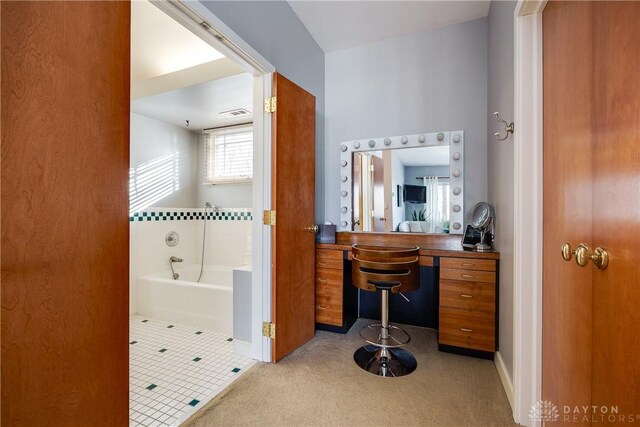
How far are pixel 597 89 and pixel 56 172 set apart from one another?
1.74 metres

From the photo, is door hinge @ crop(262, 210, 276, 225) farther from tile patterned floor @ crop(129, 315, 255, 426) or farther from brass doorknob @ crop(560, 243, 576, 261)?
brass doorknob @ crop(560, 243, 576, 261)

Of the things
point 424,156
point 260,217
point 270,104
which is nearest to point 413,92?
point 424,156

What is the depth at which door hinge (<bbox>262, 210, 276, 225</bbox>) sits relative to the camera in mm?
2021

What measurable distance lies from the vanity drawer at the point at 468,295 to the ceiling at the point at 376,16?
7.33ft

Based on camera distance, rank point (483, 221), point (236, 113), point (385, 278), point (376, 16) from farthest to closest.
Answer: point (236, 113) → point (376, 16) → point (483, 221) → point (385, 278)

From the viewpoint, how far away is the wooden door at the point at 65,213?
32.7 inches

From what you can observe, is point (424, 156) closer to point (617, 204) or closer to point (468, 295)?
point (468, 295)

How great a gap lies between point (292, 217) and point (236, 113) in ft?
6.92

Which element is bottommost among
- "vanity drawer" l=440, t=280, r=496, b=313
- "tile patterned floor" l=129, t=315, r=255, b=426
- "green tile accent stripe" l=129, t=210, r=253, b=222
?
"tile patterned floor" l=129, t=315, r=255, b=426

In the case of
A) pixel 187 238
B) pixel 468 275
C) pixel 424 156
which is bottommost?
pixel 468 275

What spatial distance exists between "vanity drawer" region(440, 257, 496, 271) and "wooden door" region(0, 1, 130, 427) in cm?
202

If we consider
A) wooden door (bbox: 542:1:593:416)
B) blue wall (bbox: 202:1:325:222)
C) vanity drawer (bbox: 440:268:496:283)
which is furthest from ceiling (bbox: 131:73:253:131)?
vanity drawer (bbox: 440:268:496:283)

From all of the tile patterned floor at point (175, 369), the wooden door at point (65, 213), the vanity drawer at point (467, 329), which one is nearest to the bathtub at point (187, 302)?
the tile patterned floor at point (175, 369)

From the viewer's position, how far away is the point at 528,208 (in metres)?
1.42
